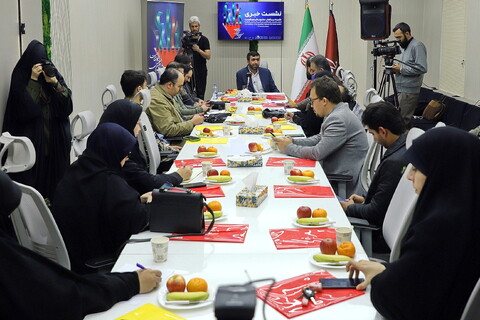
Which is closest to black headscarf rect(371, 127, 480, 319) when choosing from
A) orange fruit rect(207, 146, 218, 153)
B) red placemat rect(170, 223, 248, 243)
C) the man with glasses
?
red placemat rect(170, 223, 248, 243)

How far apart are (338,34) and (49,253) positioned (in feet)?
33.5

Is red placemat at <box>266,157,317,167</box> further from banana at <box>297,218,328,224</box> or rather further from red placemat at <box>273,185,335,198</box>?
banana at <box>297,218,328,224</box>

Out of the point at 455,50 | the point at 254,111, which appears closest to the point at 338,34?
the point at 455,50

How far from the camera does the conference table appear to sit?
2008 mm

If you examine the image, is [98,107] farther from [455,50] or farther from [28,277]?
[28,277]

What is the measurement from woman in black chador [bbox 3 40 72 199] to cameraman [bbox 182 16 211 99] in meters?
5.36

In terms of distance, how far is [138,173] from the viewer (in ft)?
12.2

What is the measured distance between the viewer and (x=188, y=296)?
6.61 feet

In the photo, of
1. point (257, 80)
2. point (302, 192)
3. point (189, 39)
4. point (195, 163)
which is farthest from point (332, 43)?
point (302, 192)

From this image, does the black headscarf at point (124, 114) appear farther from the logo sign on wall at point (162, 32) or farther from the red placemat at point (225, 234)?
the logo sign on wall at point (162, 32)

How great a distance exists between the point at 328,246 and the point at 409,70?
22.0 ft

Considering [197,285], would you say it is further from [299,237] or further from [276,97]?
[276,97]

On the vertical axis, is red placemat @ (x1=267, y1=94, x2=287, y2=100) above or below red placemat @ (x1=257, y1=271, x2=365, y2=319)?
above

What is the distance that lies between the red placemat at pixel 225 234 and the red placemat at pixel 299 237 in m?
0.13
